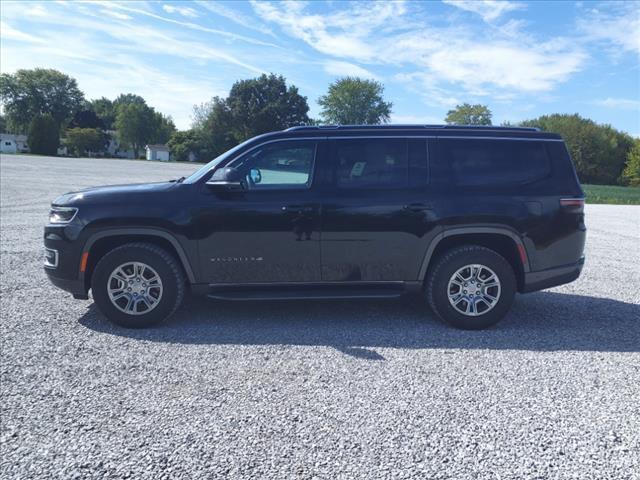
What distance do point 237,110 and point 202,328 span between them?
241ft

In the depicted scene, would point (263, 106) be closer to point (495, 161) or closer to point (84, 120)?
point (84, 120)

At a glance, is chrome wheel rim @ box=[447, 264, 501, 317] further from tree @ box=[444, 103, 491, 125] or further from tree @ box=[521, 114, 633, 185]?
tree @ box=[444, 103, 491, 125]

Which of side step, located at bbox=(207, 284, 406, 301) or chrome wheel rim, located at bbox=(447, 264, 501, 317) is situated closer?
side step, located at bbox=(207, 284, 406, 301)

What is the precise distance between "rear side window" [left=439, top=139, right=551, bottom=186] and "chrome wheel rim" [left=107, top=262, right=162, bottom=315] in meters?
3.23

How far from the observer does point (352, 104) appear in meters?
84.4

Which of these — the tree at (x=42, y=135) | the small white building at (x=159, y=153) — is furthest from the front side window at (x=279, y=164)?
the small white building at (x=159, y=153)

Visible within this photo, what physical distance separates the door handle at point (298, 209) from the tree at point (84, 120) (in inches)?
4120

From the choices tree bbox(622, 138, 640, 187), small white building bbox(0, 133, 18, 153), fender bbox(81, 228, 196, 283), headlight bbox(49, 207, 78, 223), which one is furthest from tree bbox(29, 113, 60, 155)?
tree bbox(622, 138, 640, 187)

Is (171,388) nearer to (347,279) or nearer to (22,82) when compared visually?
(347,279)

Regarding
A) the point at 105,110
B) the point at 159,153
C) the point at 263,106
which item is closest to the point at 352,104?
the point at 263,106

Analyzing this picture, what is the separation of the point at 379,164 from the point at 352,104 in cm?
8386

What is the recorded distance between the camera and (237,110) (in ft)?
241

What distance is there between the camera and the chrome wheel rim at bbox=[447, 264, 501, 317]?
14.9 ft

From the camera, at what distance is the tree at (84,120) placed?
9482 cm
